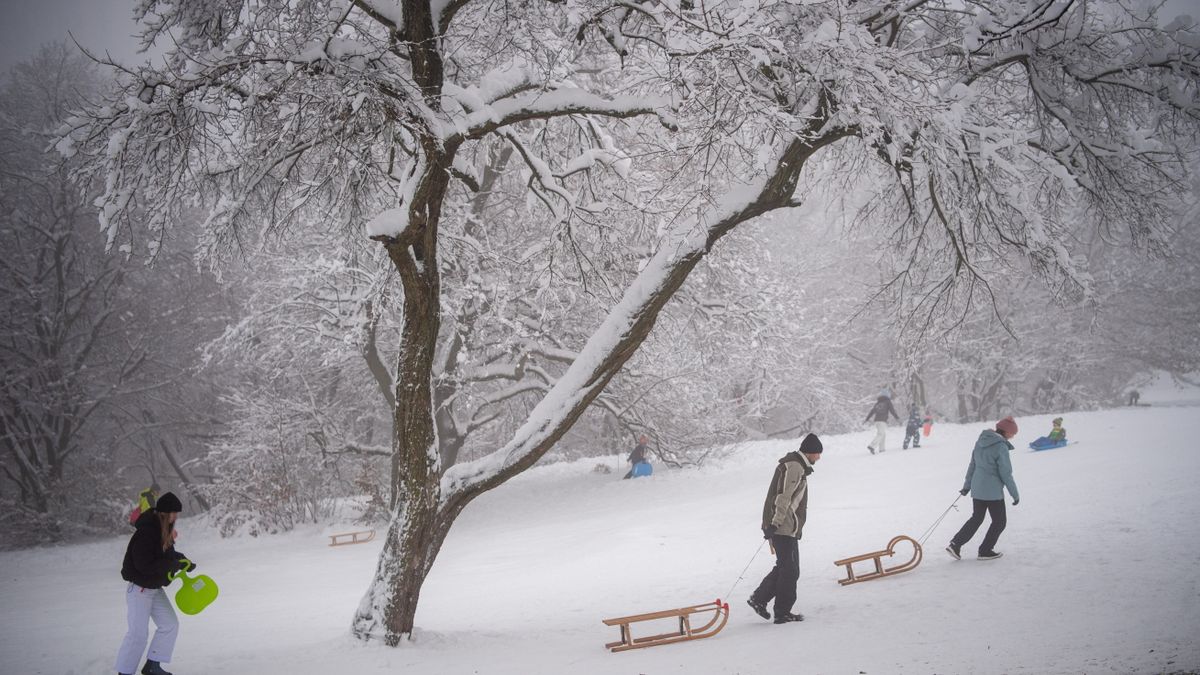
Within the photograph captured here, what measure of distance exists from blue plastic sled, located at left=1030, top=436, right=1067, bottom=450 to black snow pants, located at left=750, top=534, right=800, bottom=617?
42.2 ft

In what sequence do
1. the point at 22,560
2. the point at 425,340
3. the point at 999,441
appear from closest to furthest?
1. the point at 425,340
2. the point at 999,441
3. the point at 22,560

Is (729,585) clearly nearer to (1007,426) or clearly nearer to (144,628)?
(1007,426)

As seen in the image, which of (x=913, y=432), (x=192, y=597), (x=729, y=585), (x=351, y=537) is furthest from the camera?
A: (x=913, y=432)

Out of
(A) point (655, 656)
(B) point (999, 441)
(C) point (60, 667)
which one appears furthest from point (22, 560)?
(B) point (999, 441)

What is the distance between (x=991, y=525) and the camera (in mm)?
7730

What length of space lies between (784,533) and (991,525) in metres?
3.15

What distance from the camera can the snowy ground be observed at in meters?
5.22

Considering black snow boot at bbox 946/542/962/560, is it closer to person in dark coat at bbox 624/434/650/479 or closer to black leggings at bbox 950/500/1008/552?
black leggings at bbox 950/500/1008/552

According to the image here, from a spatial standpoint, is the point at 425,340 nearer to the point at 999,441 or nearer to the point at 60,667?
the point at 60,667

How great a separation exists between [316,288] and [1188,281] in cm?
3296

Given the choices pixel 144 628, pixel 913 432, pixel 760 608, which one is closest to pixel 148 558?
pixel 144 628

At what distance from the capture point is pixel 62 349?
1872 centimetres

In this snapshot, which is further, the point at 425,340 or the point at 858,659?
the point at 425,340

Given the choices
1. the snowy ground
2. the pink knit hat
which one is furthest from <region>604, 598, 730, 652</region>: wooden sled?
the pink knit hat
